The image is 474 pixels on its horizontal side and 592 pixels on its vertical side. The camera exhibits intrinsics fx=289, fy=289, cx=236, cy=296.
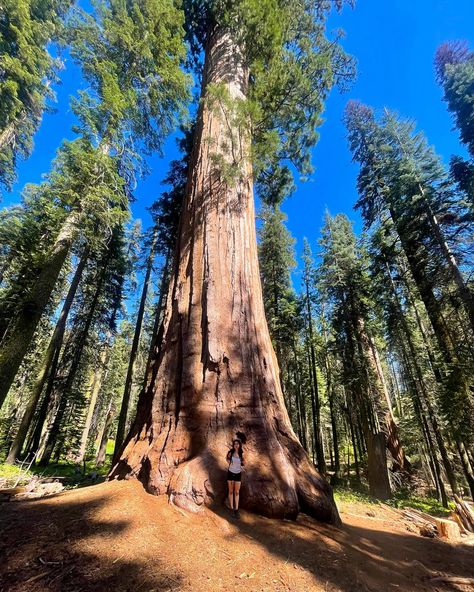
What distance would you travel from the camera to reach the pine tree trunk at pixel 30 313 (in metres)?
8.09

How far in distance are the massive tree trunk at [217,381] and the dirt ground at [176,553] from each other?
0.31 meters

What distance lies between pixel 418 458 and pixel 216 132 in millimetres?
25635

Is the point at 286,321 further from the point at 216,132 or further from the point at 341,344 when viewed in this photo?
the point at 216,132

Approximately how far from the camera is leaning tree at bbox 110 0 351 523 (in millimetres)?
4020

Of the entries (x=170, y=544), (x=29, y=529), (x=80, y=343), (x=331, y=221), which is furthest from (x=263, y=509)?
(x=331, y=221)

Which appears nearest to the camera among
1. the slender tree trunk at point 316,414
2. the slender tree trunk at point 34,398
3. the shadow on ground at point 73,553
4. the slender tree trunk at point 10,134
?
the shadow on ground at point 73,553

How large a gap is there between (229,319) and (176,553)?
3.16m

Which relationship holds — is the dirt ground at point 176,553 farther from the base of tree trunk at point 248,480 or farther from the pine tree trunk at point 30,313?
the pine tree trunk at point 30,313

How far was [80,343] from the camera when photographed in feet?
48.2

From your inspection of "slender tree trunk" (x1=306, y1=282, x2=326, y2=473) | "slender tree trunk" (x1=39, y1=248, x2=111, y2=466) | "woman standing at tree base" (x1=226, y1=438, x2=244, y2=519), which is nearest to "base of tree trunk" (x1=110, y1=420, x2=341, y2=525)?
"woman standing at tree base" (x1=226, y1=438, x2=244, y2=519)

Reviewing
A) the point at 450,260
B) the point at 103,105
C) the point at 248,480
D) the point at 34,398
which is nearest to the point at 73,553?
the point at 248,480

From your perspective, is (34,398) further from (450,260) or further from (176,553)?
(450,260)

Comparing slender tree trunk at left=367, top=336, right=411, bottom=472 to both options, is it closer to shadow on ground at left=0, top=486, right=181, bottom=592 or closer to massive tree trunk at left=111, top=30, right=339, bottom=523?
massive tree trunk at left=111, top=30, right=339, bottom=523

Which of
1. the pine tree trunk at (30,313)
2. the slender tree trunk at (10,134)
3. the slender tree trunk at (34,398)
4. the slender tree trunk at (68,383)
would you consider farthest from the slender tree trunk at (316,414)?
the slender tree trunk at (10,134)
